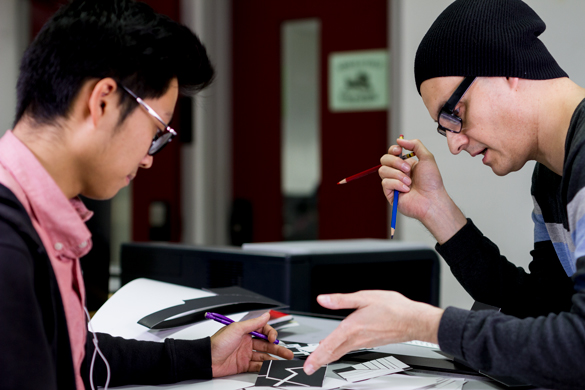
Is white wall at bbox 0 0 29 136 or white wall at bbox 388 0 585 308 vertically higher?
white wall at bbox 0 0 29 136

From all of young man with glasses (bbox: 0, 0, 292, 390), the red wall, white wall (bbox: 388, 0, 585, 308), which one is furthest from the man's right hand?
the red wall

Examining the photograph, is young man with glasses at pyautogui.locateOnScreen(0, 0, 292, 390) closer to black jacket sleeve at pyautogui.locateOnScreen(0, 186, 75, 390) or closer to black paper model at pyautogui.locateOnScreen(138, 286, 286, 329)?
black jacket sleeve at pyautogui.locateOnScreen(0, 186, 75, 390)

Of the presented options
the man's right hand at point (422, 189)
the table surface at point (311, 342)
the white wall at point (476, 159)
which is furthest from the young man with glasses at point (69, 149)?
the white wall at point (476, 159)

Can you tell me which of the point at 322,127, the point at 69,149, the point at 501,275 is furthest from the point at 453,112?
the point at 322,127

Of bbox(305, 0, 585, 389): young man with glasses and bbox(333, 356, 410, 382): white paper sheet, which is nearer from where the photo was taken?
bbox(305, 0, 585, 389): young man with glasses

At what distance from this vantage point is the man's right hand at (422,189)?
3.70ft

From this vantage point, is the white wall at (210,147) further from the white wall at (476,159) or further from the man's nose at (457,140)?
the man's nose at (457,140)

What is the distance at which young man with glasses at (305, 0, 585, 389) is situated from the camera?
0.67m

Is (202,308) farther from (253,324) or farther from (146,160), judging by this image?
(146,160)

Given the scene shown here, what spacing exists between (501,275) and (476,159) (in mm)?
827

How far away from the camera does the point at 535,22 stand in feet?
2.96

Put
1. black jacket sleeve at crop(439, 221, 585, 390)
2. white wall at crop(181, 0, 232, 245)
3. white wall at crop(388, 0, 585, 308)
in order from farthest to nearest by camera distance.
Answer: white wall at crop(181, 0, 232, 245), white wall at crop(388, 0, 585, 308), black jacket sleeve at crop(439, 221, 585, 390)

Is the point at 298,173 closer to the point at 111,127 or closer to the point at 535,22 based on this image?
the point at 535,22

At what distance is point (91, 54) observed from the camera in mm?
666
